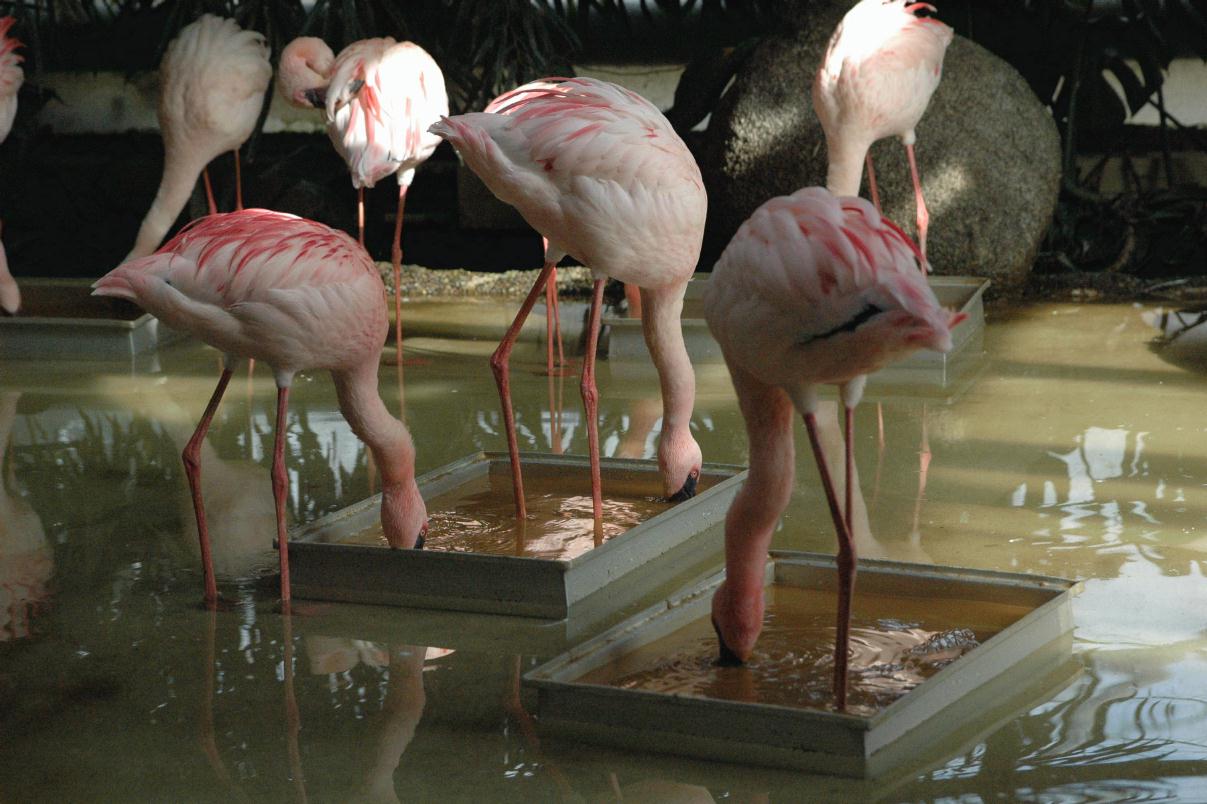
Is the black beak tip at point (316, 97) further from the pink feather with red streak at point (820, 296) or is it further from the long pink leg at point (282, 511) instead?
the pink feather with red streak at point (820, 296)

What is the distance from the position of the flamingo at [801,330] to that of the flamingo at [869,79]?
3.55 m

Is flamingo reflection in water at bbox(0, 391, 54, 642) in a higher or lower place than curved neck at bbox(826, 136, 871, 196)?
lower

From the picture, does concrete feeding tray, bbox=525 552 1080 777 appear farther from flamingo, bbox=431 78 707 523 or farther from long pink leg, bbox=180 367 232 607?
long pink leg, bbox=180 367 232 607

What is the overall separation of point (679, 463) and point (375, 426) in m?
0.84

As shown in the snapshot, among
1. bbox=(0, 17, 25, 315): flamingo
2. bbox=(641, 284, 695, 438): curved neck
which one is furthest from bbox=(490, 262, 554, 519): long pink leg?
bbox=(0, 17, 25, 315): flamingo

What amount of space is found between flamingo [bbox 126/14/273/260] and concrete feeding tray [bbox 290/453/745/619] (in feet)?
10.3

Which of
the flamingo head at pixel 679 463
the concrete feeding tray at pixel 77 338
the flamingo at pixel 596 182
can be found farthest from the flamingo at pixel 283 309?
the concrete feeding tray at pixel 77 338

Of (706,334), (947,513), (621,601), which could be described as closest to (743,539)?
(621,601)

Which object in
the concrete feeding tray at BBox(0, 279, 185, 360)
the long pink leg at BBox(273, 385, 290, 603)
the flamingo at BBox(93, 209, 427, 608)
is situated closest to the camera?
the flamingo at BBox(93, 209, 427, 608)

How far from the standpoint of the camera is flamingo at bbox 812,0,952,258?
610 cm

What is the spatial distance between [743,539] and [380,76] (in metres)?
3.54

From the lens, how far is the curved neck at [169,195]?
6.82m

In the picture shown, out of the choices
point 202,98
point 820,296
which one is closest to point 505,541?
point 820,296

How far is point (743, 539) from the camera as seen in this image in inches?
109
